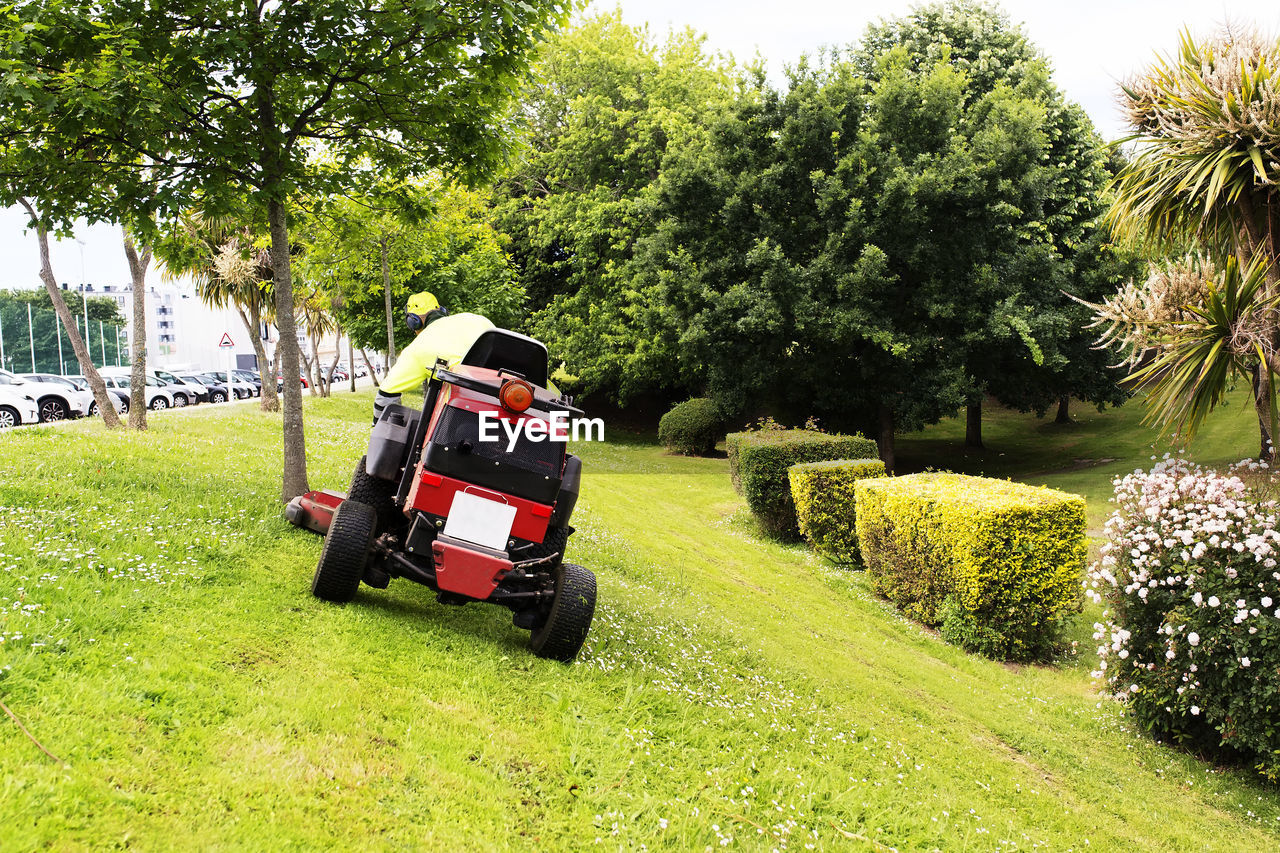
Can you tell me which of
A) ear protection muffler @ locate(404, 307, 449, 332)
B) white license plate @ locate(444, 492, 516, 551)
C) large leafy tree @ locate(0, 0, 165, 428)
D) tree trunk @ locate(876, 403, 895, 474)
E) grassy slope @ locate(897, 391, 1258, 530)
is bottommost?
grassy slope @ locate(897, 391, 1258, 530)

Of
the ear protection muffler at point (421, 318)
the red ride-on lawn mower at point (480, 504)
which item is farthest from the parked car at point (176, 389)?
the red ride-on lawn mower at point (480, 504)

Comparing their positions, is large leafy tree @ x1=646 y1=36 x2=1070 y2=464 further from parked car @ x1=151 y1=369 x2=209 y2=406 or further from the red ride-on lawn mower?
parked car @ x1=151 y1=369 x2=209 y2=406

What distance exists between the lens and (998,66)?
2452 cm

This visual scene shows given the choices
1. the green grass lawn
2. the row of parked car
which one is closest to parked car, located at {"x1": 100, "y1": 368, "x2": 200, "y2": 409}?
the row of parked car

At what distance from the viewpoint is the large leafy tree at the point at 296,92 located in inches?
277

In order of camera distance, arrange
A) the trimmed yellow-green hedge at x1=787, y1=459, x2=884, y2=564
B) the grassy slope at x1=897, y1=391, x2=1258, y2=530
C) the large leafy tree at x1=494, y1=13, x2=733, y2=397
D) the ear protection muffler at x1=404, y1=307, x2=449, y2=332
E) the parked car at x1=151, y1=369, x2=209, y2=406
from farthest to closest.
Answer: the parked car at x1=151, y1=369, x2=209, y2=406 < the large leafy tree at x1=494, y1=13, x2=733, y2=397 < the grassy slope at x1=897, y1=391, x2=1258, y2=530 < the trimmed yellow-green hedge at x1=787, y1=459, x2=884, y2=564 < the ear protection muffler at x1=404, y1=307, x2=449, y2=332

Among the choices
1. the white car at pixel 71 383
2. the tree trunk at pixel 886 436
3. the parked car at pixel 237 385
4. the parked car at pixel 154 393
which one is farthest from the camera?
the parked car at pixel 237 385

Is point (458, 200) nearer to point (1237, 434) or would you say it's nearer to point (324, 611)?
point (324, 611)

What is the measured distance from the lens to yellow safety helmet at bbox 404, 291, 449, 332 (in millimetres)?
6637

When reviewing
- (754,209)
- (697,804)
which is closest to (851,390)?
(754,209)

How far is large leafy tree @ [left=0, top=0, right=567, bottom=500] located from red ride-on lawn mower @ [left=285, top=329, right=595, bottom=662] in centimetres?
283

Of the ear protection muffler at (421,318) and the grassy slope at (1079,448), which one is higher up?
the ear protection muffler at (421,318)

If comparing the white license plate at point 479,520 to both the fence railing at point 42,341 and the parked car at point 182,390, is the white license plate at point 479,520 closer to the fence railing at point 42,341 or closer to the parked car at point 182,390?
the parked car at point 182,390

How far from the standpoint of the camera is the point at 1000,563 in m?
9.62
